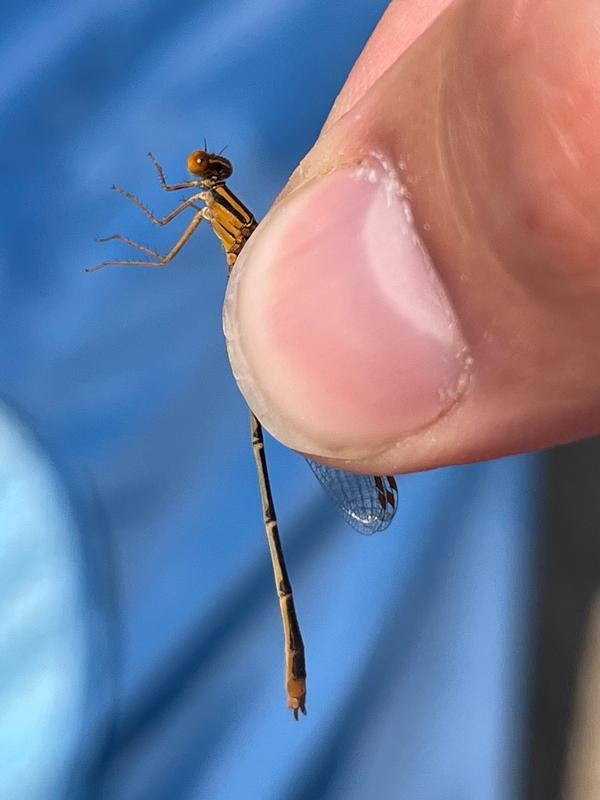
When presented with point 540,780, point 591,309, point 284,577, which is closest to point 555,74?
point 591,309

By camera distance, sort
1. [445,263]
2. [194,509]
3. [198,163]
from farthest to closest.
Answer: [194,509] < [198,163] < [445,263]

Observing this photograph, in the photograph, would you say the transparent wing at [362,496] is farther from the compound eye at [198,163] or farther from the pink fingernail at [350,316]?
the pink fingernail at [350,316]

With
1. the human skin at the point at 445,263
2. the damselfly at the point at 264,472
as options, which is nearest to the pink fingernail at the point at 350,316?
the human skin at the point at 445,263

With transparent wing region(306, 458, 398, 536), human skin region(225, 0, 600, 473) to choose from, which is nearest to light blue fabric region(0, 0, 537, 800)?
transparent wing region(306, 458, 398, 536)

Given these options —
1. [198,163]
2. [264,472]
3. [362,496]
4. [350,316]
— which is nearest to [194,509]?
[264,472]

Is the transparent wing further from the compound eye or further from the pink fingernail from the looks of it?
the pink fingernail

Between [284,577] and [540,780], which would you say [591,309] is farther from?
[540,780]

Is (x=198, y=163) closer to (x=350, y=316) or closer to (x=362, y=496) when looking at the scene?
(x=362, y=496)
